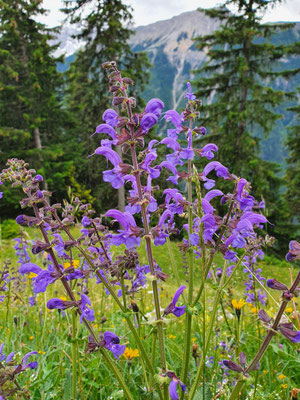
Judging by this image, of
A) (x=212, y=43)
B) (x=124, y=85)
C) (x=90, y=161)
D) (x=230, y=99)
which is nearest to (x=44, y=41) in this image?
(x=90, y=161)

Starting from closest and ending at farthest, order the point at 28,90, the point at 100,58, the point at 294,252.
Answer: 1. the point at 294,252
2. the point at 100,58
3. the point at 28,90

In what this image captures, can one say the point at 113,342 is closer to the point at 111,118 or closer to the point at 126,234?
the point at 126,234

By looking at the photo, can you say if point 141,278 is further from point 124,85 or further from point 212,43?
point 212,43

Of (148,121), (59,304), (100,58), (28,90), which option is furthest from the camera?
(28,90)

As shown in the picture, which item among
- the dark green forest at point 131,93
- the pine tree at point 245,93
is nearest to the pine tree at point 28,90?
the dark green forest at point 131,93

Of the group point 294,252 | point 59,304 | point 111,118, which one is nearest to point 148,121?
point 111,118

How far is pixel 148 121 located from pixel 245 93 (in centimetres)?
1771

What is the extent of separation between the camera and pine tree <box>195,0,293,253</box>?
16359mm

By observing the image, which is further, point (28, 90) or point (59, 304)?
point (28, 90)

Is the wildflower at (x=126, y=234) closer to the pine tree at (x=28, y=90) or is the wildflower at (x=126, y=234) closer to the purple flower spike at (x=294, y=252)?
the purple flower spike at (x=294, y=252)

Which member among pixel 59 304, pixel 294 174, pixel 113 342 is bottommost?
pixel 294 174

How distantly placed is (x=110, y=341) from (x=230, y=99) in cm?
1829

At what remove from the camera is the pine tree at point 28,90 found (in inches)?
752

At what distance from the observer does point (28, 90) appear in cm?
1988
